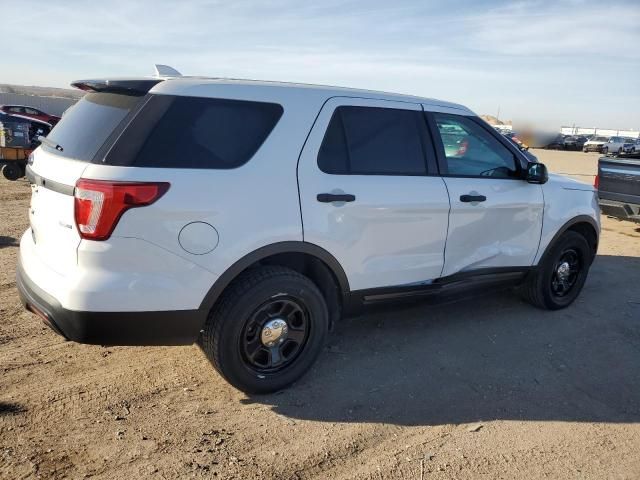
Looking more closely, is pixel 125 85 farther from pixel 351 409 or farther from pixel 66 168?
pixel 351 409

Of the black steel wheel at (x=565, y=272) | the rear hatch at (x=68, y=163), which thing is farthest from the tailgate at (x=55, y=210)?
the black steel wheel at (x=565, y=272)

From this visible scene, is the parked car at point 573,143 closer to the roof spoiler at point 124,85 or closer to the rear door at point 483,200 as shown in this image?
the rear door at point 483,200

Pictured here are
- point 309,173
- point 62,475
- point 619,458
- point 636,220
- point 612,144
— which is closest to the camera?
point 62,475

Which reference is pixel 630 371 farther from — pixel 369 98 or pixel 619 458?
pixel 369 98

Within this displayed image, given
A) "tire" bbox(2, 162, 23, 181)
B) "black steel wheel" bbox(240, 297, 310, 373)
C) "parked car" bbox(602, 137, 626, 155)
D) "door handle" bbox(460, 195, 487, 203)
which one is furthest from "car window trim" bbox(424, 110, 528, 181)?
"parked car" bbox(602, 137, 626, 155)

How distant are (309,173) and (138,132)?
1033mm

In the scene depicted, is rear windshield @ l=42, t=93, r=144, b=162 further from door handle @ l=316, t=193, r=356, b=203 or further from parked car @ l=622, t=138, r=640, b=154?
parked car @ l=622, t=138, r=640, b=154

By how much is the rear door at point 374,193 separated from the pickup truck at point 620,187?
5884 millimetres

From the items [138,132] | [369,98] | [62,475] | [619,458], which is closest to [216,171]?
[138,132]

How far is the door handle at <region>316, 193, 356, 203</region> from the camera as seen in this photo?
3447 millimetres

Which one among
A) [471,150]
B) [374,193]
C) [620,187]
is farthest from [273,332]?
[620,187]

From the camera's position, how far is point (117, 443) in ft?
9.61

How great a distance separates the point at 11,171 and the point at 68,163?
10.5 metres

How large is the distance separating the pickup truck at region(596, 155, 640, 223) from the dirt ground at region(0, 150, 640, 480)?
4.54m
